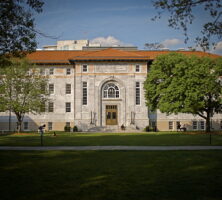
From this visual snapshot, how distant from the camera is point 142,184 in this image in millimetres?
8289

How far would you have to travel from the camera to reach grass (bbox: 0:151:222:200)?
7262 millimetres

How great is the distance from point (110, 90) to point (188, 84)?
15506mm

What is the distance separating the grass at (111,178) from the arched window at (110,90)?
35517 millimetres

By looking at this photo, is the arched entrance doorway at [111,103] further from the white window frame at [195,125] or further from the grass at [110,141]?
the grass at [110,141]

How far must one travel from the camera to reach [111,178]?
9.04m

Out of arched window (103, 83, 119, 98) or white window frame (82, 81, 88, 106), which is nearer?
white window frame (82, 81, 88, 106)

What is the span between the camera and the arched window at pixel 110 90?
4844 centimetres

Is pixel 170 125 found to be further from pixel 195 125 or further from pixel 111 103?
pixel 111 103

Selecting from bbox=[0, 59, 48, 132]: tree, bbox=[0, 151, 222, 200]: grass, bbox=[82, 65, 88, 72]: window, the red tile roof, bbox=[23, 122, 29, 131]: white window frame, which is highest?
the red tile roof

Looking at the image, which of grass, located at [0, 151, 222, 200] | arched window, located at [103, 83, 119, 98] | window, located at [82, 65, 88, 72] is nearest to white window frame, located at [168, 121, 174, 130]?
arched window, located at [103, 83, 119, 98]

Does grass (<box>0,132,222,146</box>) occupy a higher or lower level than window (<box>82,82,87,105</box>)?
lower

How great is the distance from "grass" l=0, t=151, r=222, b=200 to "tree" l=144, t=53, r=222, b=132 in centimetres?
2473

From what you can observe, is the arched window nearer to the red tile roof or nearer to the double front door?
the double front door

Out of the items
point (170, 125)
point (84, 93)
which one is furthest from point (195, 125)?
point (84, 93)
